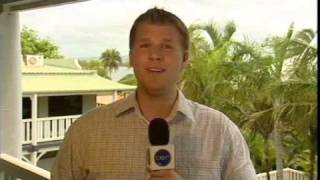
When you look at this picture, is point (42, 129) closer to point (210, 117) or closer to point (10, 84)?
point (10, 84)

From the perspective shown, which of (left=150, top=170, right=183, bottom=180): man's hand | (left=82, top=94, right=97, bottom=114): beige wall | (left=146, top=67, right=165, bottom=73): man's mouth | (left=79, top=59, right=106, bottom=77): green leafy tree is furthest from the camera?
(left=82, top=94, right=97, bottom=114): beige wall

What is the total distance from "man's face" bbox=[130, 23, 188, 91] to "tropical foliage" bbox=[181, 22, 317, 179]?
1189 mm

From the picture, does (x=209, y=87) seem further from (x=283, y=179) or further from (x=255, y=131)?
(x=283, y=179)

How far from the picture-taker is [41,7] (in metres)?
2.87

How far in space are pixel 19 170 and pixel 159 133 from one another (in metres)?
1.81

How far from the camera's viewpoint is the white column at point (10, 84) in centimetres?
320

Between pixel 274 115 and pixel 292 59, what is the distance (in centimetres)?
32

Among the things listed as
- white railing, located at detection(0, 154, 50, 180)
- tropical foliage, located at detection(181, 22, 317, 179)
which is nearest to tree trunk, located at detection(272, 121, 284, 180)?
tropical foliage, located at detection(181, 22, 317, 179)

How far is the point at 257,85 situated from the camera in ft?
8.28

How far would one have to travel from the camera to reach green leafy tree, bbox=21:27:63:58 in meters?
4.15

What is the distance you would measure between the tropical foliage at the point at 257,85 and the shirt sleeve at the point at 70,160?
47.5 inches

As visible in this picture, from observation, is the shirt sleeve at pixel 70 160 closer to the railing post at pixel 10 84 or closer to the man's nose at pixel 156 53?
the man's nose at pixel 156 53

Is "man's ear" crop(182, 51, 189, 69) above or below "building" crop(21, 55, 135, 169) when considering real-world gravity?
above

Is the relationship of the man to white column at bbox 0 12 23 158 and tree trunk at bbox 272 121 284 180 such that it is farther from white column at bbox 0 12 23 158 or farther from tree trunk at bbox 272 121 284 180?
white column at bbox 0 12 23 158
